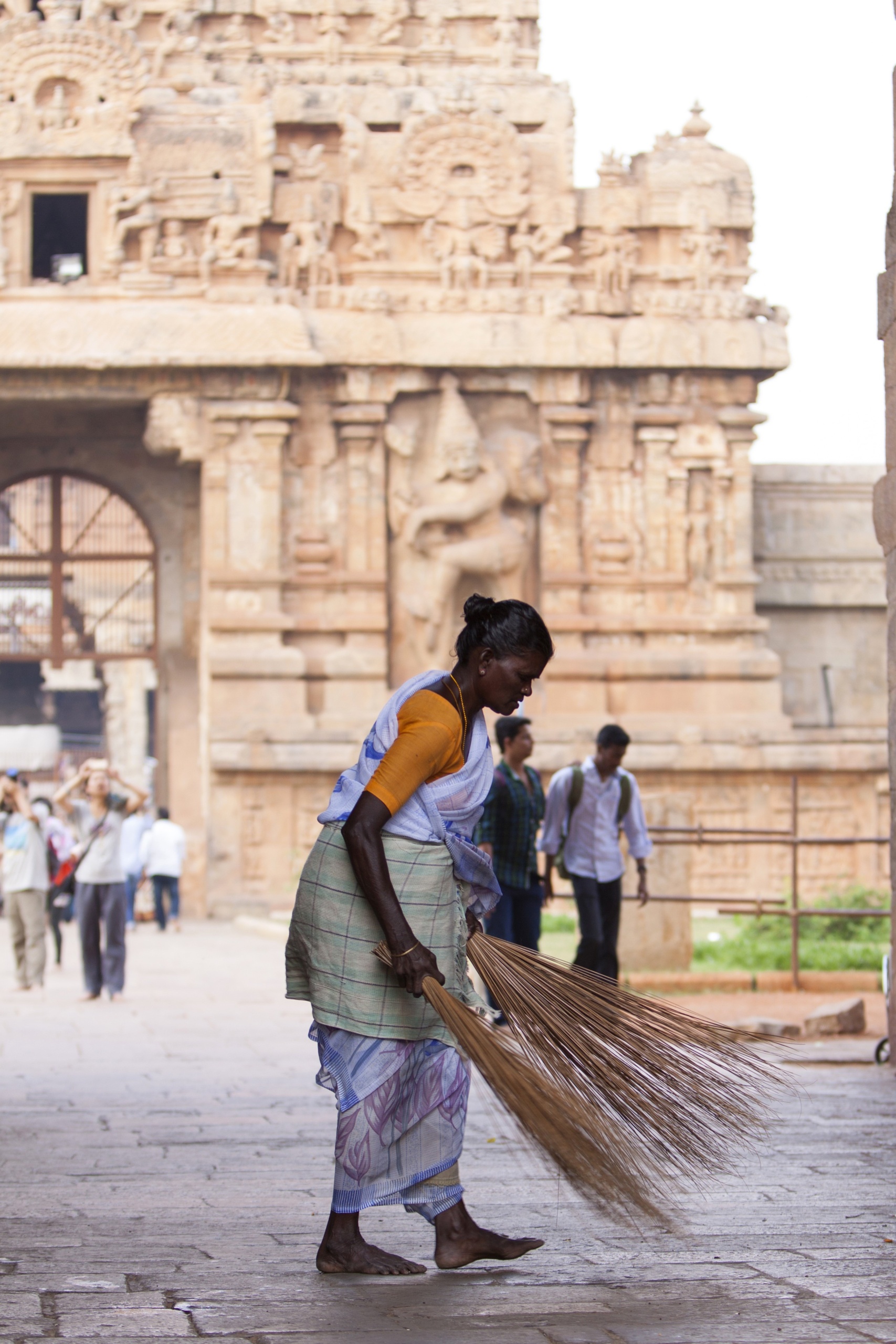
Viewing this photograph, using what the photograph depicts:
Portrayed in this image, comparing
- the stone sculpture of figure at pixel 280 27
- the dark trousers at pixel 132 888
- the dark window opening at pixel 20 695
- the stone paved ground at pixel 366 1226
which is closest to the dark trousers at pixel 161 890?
the dark trousers at pixel 132 888

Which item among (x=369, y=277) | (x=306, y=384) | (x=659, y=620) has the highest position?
(x=369, y=277)

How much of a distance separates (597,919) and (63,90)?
14.9m

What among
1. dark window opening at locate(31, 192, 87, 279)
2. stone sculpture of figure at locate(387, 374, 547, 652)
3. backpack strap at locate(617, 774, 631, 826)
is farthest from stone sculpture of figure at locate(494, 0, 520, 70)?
backpack strap at locate(617, 774, 631, 826)

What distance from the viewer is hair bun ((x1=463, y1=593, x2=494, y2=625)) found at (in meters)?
4.16

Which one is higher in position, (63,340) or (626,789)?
(63,340)

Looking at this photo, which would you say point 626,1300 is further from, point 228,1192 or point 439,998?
point 228,1192

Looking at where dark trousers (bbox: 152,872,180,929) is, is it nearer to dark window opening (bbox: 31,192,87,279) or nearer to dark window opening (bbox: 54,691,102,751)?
dark window opening (bbox: 31,192,87,279)

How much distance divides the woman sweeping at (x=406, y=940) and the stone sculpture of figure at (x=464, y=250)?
17.3m

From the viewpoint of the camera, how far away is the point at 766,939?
15.1 m

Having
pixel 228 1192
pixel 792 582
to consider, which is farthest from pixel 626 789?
pixel 792 582

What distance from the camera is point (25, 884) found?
482 inches

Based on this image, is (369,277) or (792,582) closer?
(369,277)

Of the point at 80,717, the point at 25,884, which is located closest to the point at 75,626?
the point at 80,717

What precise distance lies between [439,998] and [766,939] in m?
11.6
